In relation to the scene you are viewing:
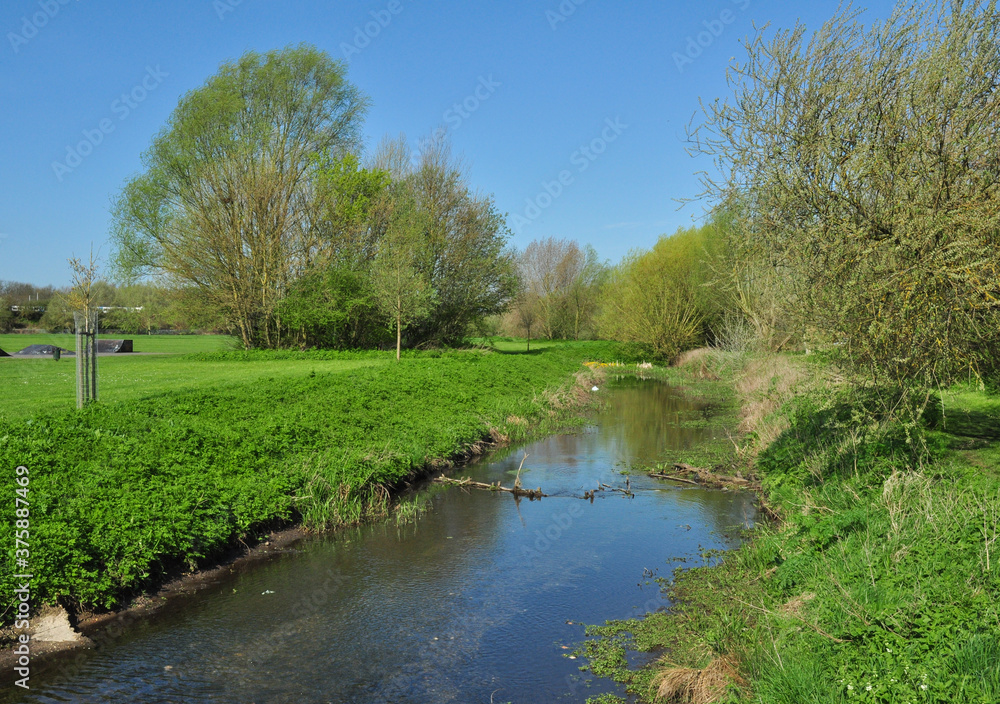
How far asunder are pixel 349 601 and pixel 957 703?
6.64 m

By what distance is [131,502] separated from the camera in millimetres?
9852

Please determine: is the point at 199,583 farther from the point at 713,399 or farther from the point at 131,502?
the point at 713,399

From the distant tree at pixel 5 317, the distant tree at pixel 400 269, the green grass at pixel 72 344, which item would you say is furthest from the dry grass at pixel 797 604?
the distant tree at pixel 5 317

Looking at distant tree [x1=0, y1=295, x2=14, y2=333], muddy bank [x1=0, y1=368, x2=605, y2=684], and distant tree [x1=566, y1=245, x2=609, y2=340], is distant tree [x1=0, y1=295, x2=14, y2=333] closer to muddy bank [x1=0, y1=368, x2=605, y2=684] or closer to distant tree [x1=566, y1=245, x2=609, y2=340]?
distant tree [x1=566, y1=245, x2=609, y2=340]

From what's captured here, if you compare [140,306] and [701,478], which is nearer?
[701,478]

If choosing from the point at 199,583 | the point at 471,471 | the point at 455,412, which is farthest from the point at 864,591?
the point at 455,412

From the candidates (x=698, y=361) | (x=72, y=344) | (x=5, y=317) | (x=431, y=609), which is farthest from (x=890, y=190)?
(x=5, y=317)

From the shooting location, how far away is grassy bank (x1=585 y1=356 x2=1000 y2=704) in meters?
5.59

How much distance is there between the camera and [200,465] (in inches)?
469

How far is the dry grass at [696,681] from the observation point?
652cm

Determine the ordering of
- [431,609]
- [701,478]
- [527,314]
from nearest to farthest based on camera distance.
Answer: [431,609] < [701,478] < [527,314]

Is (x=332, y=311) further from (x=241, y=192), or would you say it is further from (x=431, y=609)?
(x=431, y=609)

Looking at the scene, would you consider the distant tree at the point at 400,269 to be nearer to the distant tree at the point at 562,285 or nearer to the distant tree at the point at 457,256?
the distant tree at the point at 457,256

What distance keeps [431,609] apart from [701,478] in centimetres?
823
